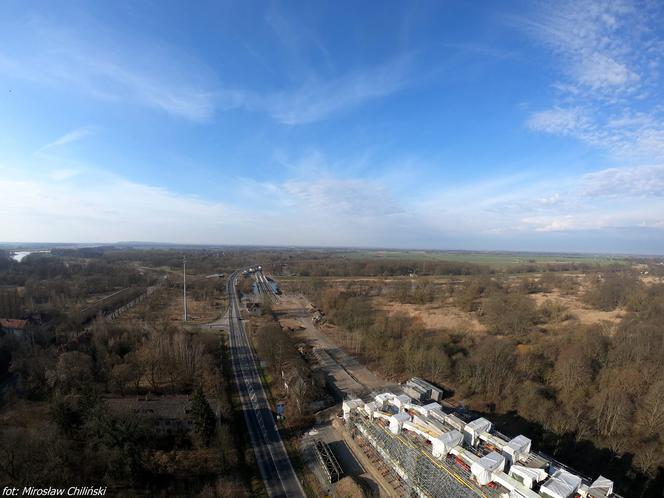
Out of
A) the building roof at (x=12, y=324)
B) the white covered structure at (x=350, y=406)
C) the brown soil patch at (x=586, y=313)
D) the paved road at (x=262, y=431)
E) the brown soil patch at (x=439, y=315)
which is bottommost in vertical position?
the paved road at (x=262, y=431)

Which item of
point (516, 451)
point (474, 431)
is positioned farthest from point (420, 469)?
point (516, 451)

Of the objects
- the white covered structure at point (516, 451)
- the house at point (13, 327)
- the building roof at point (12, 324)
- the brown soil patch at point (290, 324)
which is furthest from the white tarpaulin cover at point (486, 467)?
the building roof at point (12, 324)

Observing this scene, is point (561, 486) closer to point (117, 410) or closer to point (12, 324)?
point (117, 410)

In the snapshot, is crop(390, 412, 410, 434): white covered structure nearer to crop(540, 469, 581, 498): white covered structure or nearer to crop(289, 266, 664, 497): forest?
crop(540, 469, 581, 498): white covered structure

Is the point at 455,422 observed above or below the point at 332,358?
above

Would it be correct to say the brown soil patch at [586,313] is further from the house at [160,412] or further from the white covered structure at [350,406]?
the house at [160,412]
